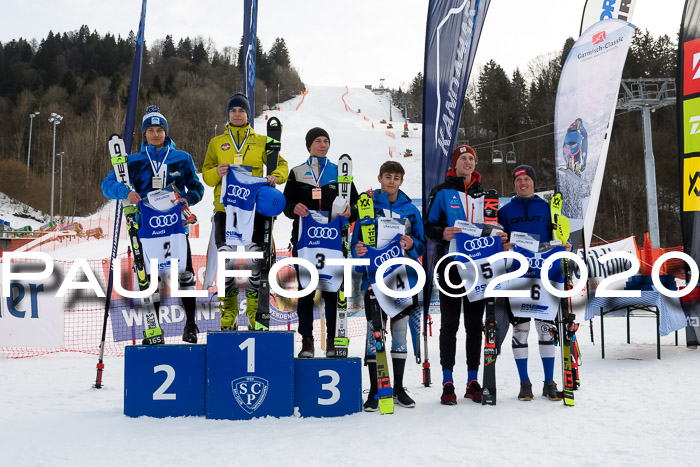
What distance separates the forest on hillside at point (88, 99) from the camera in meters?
47.8

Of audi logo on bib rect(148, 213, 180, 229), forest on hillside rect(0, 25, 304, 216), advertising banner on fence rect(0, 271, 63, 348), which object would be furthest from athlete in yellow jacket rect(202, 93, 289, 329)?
forest on hillside rect(0, 25, 304, 216)

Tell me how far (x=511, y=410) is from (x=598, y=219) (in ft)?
113

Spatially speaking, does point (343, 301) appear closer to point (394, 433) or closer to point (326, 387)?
point (326, 387)

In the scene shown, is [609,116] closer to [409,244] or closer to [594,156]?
[594,156]

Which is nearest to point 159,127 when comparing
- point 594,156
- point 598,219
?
point 594,156

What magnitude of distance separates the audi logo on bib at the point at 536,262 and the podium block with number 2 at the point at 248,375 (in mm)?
1989

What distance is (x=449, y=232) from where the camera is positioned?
4.27 m

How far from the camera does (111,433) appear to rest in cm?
344

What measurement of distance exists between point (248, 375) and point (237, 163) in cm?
167

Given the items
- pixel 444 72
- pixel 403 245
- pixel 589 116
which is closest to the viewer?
pixel 403 245

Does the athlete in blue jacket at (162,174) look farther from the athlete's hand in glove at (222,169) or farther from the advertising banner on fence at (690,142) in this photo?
the advertising banner on fence at (690,142)

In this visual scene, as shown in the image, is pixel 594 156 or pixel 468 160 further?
pixel 594 156

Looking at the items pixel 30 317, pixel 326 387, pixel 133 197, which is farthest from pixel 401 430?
pixel 30 317

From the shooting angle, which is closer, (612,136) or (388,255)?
(388,255)
